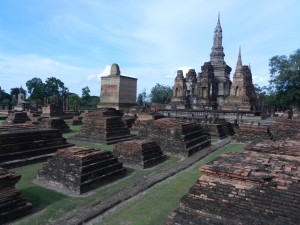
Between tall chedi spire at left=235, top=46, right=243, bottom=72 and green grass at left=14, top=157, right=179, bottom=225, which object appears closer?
green grass at left=14, top=157, right=179, bottom=225

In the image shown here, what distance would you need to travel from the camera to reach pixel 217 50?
42.6 m

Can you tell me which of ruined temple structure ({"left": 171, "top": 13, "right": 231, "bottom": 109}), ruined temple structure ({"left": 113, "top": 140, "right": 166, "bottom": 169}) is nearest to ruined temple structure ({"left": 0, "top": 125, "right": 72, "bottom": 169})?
ruined temple structure ({"left": 113, "top": 140, "right": 166, "bottom": 169})

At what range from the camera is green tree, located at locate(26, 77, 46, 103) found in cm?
7056

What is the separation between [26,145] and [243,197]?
27.3ft

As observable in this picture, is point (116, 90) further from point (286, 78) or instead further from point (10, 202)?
point (10, 202)

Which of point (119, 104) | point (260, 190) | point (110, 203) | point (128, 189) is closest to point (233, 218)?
A: point (260, 190)

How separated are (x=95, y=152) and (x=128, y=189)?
1.58 m

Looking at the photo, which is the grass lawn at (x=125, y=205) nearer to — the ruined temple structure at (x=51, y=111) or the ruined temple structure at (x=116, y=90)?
the ruined temple structure at (x=51, y=111)

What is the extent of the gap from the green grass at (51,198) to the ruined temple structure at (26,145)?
45.4 inches

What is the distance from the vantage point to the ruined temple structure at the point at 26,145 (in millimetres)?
9453

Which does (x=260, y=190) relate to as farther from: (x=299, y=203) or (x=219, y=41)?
(x=219, y=41)

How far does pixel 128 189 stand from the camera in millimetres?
7129

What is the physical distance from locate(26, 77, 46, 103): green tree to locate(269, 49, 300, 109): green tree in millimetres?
54210

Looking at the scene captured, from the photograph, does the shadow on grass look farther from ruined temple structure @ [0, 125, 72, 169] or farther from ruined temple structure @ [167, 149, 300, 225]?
ruined temple structure @ [167, 149, 300, 225]
